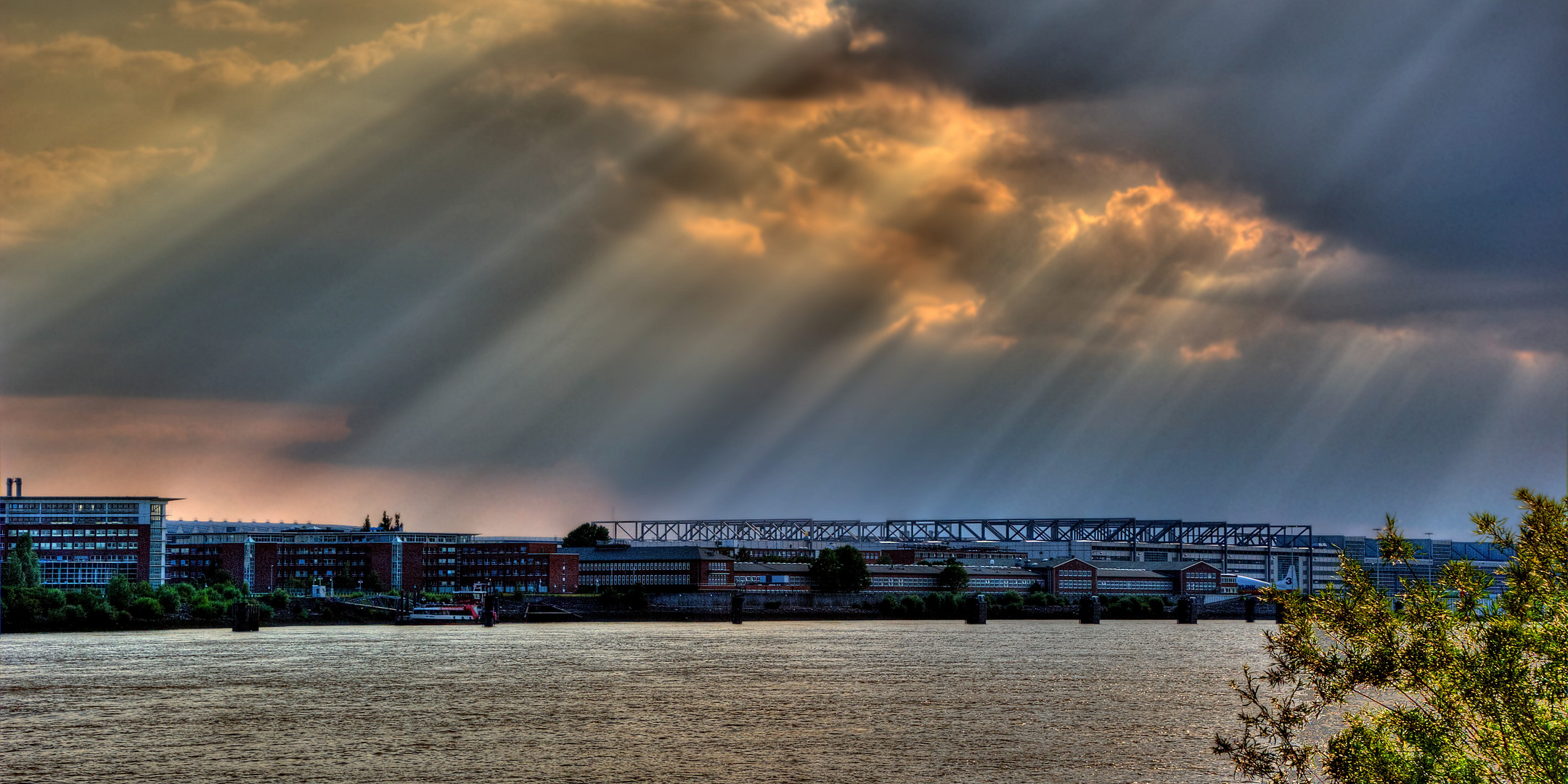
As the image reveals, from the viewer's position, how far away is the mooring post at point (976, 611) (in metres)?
107

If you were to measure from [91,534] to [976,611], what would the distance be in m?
69.5

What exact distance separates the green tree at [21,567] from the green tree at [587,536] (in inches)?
2782

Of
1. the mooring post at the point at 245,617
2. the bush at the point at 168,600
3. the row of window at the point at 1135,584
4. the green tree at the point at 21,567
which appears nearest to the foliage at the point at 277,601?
the bush at the point at 168,600

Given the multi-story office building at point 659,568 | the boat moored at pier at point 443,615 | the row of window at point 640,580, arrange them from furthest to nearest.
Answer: the row of window at point 640,580 < the multi-story office building at point 659,568 < the boat moored at pier at point 443,615

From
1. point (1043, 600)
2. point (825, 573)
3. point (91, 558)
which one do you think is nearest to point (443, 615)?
point (91, 558)

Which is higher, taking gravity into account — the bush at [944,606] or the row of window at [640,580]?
the row of window at [640,580]

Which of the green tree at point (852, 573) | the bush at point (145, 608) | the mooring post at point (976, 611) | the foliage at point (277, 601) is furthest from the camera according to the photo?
the green tree at point (852, 573)

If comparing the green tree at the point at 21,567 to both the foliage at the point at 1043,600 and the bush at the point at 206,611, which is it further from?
the foliage at the point at 1043,600

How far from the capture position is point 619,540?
150750 millimetres

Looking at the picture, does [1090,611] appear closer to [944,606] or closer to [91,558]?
[944,606]

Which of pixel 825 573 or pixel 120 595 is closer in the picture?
pixel 120 595

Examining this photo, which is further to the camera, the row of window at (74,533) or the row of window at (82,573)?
the row of window at (74,533)

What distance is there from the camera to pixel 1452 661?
10.4m

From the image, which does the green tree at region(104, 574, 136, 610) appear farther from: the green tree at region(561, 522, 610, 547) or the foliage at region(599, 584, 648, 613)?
the green tree at region(561, 522, 610, 547)
